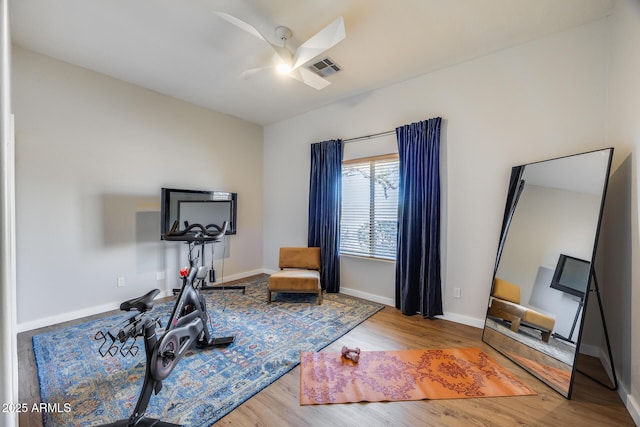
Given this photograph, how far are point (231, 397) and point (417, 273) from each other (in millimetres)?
2337

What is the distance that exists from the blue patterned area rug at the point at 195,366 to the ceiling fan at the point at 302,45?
263 centimetres

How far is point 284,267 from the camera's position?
4.02 meters

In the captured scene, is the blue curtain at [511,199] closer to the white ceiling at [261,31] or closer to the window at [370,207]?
the window at [370,207]

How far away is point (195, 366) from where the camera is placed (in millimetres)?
2133

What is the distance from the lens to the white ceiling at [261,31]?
214 cm

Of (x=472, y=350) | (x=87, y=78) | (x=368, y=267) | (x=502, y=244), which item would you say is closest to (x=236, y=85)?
(x=87, y=78)

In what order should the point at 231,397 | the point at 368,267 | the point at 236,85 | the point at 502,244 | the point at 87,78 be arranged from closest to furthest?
the point at 231,397, the point at 502,244, the point at 87,78, the point at 236,85, the point at 368,267

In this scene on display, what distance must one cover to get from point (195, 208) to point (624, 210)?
4.39 m

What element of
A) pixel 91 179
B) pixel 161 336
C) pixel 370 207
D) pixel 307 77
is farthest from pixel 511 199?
pixel 91 179

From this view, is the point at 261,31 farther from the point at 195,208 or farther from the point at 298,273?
the point at 298,273

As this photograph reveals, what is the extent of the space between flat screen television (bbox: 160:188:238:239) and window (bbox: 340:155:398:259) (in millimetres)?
1788

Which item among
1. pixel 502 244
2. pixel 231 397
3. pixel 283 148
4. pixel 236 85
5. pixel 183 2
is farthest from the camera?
pixel 283 148

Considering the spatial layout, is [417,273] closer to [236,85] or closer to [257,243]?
[257,243]

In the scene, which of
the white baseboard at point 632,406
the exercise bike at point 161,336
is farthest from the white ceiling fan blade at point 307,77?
the white baseboard at point 632,406
